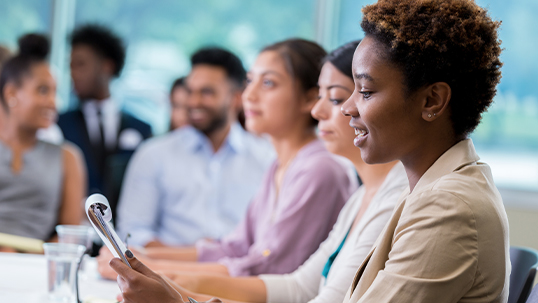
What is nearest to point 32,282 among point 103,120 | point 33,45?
point 33,45

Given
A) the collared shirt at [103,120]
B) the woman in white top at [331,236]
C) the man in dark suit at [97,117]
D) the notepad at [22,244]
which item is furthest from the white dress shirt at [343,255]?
the collared shirt at [103,120]

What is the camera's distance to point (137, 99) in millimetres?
4848

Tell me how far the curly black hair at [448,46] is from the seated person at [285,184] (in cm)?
84

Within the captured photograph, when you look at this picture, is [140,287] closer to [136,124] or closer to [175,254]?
[175,254]

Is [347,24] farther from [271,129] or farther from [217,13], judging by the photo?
[271,129]

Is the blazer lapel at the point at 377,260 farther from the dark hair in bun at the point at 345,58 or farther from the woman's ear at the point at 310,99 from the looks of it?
the woman's ear at the point at 310,99

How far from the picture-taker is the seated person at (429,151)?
768mm

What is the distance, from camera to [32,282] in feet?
4.89

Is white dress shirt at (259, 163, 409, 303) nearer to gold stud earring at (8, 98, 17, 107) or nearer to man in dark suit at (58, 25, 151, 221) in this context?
gold stud earring at (8, 98, 17, 107)

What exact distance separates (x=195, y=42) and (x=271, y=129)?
2.97m

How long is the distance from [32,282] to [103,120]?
276cm

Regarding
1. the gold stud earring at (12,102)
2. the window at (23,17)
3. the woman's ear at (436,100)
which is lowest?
the gold stud earring at (12,102)

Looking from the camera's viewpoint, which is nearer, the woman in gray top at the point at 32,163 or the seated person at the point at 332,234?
the seated person at the point at 332,234

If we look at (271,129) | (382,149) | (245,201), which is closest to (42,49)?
(245,201)
